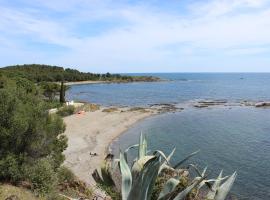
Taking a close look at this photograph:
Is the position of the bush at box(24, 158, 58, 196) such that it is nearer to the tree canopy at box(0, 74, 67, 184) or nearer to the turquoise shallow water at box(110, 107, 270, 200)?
the tree canopy at box(0, 74, 67, 184)

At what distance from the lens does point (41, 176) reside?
805 inches

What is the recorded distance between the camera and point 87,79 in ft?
644

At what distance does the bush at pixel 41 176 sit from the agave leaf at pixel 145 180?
14507 millimetres

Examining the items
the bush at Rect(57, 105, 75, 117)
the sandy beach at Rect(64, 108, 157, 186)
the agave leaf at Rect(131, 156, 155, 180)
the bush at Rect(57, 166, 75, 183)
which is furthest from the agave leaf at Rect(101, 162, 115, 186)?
the bush at Rect(57, 105, 75, 117)

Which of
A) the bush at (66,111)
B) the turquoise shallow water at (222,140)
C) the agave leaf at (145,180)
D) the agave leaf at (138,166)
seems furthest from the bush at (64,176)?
the bush at (66,111)

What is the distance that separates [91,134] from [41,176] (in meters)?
27.8

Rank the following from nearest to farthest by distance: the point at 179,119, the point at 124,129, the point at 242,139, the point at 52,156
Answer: the point at 52,156 < the point at 242,139 < the point at 124,129 < the point at 179,119

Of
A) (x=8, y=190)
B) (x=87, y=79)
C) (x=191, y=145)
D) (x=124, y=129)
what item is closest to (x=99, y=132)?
(x=124, y=129)

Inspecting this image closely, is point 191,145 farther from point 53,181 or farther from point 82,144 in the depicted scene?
point 53,181

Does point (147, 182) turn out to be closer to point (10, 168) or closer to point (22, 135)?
point (10, 168)

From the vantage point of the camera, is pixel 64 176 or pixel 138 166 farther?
pixel 64 176

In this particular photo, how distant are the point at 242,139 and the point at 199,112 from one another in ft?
91.0

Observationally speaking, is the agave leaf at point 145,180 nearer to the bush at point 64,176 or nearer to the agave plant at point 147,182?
the agave plant at point 147,182

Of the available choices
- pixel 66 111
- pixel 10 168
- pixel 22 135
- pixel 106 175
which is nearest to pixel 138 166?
pixel 106 175
